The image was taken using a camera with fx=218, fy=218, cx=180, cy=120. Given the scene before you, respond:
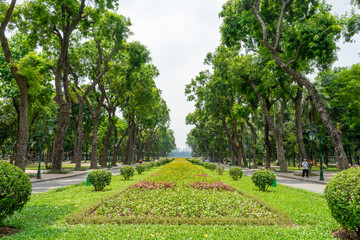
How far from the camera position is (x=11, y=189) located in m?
4.47

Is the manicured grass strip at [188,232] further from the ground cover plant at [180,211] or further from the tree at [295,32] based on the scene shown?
the tree at [295,32]

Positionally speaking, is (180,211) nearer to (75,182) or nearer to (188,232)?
(188,232)

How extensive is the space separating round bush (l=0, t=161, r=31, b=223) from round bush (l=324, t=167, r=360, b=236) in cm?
651

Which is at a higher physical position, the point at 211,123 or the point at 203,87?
the point at 203,87

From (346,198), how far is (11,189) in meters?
6.63

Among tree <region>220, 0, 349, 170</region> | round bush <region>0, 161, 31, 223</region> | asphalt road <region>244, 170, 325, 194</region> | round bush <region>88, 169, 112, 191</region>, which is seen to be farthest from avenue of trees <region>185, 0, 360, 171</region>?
round bush <region>0, 161, 31, 223</region>

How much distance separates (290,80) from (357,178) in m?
17.8

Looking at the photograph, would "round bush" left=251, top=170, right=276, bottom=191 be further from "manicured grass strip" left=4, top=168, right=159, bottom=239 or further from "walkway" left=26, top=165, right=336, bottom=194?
"manicured grass strip" left=4, top=168, right=159, bottom=239

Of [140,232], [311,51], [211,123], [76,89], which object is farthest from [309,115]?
[140,232]

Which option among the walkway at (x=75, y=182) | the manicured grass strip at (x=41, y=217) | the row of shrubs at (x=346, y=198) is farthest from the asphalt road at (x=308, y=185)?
the manicured grass strip at (x=41, y=217)

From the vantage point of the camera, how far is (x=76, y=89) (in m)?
25.5

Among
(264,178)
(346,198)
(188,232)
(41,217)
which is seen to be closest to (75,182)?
(41,217)

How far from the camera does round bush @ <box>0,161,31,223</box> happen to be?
14.3 feet

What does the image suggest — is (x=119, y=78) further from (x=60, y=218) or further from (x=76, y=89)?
(x=60, y=218)
